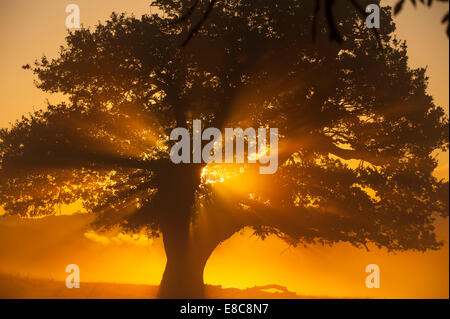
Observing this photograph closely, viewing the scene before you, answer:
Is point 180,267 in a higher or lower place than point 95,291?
higher

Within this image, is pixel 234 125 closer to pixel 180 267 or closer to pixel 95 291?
pixel 180 267

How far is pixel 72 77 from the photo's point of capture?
89.8 ft

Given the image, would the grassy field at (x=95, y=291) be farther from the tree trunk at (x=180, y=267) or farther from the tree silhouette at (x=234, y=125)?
the tree silhouette at (x=234, y=125)

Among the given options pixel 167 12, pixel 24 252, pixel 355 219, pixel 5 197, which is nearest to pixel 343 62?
pixel 355 219

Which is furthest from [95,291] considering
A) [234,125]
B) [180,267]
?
[234,125]

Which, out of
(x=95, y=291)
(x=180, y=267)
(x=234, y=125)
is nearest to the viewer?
(x=234, y=125)

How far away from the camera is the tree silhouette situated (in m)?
25.0

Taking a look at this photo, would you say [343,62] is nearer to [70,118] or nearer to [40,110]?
[70,118]

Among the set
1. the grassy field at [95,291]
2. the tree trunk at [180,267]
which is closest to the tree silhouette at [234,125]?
the tree trunk at [180,267]

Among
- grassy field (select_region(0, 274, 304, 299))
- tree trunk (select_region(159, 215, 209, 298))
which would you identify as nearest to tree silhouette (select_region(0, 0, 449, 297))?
tree trunk (select_region(159, 215, 209, 298))

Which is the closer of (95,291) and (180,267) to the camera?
(180,267)

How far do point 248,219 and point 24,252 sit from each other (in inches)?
1105

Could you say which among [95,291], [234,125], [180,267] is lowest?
[95,291]

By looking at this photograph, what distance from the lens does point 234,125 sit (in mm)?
25438
